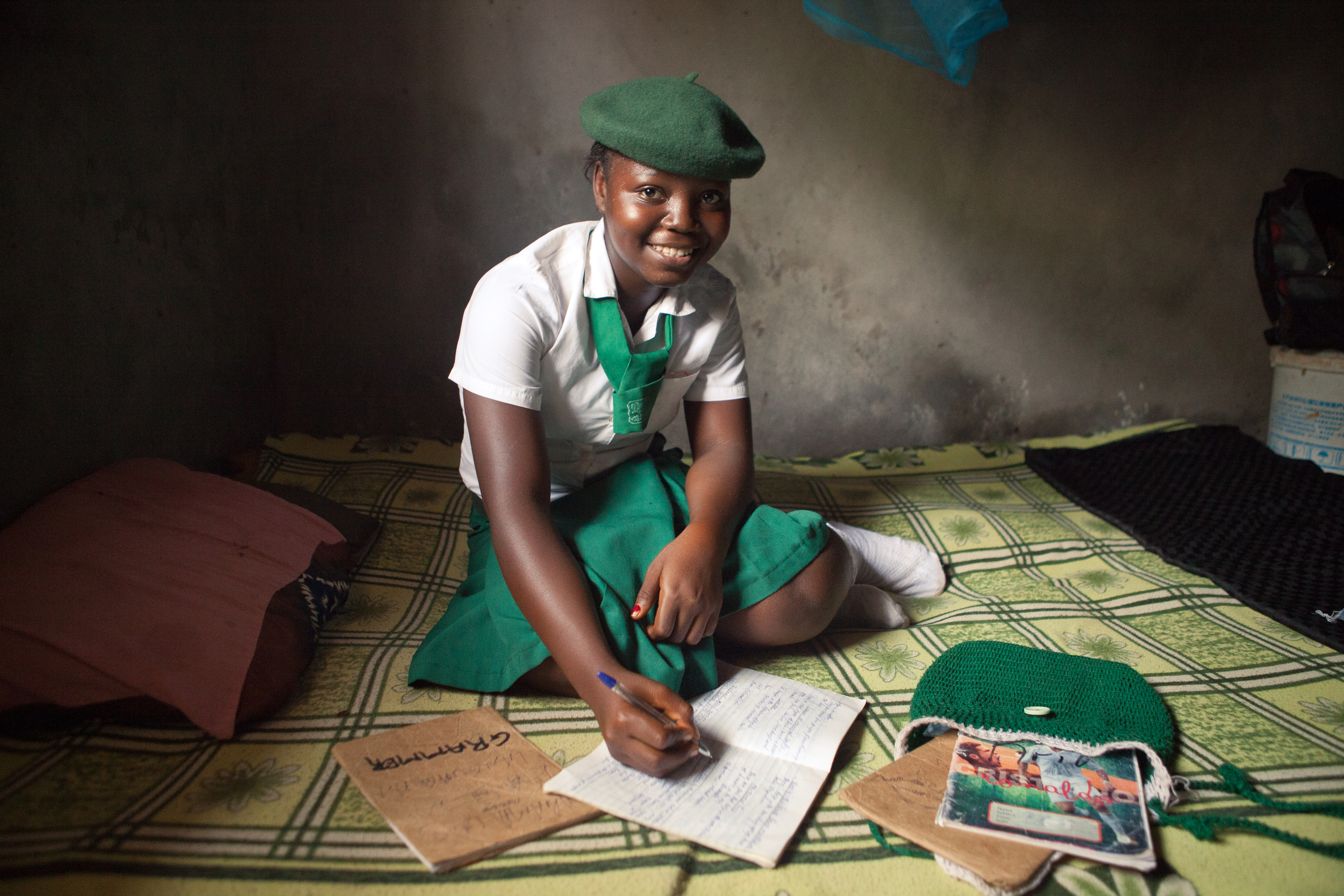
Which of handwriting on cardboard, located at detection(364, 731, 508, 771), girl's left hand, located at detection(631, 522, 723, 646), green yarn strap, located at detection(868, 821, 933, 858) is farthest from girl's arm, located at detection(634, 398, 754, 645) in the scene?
green yarn strap, located at detection(868, 821, 933, 858)

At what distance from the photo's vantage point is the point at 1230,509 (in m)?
1.95

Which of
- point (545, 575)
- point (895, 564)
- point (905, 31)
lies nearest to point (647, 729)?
point (545, 575)

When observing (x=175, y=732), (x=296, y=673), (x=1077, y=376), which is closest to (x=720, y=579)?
(x=296, y=673)

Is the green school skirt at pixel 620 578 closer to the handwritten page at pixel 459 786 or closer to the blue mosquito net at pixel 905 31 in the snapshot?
the handwritten page at pixel 459 786

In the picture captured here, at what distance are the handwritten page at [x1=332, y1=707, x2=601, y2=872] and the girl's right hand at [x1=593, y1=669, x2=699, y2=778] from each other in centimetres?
8

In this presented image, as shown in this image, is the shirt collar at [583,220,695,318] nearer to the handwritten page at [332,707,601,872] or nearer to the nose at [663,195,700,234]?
the nose at [663,195,700,234]

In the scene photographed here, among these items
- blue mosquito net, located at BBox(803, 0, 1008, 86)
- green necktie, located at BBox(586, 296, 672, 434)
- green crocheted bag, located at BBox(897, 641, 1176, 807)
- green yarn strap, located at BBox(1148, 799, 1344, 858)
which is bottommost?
green yarn strap, located at BBox(1148, 799, 1344, 858)

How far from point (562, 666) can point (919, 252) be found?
1.80 metres

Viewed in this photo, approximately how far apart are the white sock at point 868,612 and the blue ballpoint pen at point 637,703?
20.3 inches

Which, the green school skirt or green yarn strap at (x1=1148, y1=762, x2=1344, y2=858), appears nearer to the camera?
green yarn strap at (x1=1148, y1=762, x2=1344, y2=858)

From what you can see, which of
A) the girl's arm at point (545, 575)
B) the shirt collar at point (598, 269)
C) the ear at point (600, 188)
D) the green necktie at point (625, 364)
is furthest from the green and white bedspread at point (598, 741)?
the ear at point (600, 188)

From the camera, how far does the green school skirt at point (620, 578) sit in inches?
44.1

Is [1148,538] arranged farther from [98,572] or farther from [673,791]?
[98,572]

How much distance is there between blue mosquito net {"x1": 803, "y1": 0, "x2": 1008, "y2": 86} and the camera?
1.42m
